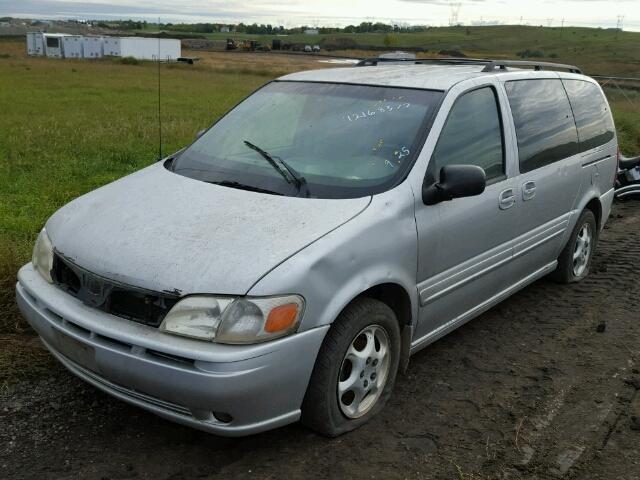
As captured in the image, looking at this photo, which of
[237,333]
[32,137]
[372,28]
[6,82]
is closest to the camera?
[237,333]

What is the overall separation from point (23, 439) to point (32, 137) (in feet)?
39.1

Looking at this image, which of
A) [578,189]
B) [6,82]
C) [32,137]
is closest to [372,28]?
[6,82]

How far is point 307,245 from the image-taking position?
9.99 ft

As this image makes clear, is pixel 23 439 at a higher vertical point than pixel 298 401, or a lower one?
lower

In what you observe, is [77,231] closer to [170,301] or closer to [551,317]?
[170,301]

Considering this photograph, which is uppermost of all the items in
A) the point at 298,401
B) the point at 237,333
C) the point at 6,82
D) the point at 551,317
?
the point at 237,333

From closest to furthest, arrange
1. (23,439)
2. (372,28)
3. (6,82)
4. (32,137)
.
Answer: (23,439), (32,137), (6,82), (372,28)

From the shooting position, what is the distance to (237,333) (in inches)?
111

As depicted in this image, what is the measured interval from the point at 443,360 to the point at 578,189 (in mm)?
1989

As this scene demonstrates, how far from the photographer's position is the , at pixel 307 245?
2869 millimetres

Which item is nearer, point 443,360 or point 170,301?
point 170,301

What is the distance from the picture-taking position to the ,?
2869 millimetres

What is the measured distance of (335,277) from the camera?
3.08 m

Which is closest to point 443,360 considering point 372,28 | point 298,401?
point 298,401
